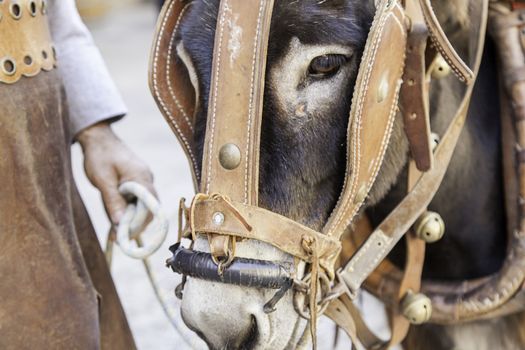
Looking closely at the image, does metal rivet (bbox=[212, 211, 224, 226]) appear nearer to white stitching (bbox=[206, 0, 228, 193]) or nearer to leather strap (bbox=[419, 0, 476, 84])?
white stitching (bbox=[206, 0, 228, 193])

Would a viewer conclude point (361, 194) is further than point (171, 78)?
No

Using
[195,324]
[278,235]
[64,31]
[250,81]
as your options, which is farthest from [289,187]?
[64,31]

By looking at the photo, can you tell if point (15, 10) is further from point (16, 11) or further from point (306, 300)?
point (306, 300)

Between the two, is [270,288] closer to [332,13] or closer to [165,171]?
[332,13]

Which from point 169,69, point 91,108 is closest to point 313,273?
point 169,69

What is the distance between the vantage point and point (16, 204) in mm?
1870

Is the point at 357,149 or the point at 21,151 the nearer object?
the point at 357,149

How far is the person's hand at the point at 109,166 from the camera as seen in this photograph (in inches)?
84.2

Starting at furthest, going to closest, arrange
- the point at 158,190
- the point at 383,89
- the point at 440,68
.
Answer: the point at 158,190 → the point at 440,68 → the point at 383,89

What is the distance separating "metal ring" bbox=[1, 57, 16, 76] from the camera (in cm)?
182

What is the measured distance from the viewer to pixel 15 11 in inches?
73.0

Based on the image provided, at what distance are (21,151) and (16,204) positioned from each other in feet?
0.40

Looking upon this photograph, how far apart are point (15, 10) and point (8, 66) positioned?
13cm

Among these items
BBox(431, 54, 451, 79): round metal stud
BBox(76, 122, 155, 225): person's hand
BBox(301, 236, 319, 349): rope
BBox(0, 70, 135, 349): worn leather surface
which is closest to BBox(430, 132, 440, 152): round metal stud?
BBox(431, 54, 451, 79): round metal stud
